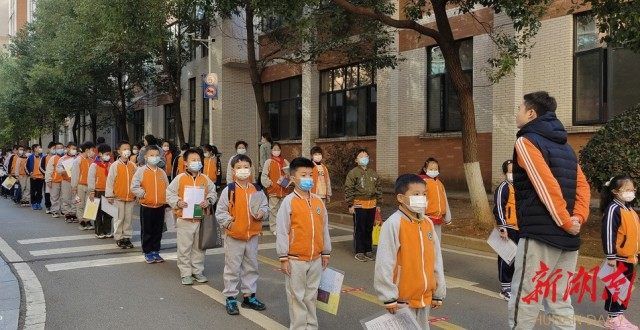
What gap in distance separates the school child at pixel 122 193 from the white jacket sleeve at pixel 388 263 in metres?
6.73

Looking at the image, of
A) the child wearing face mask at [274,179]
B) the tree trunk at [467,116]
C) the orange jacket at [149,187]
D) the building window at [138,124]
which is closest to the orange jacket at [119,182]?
the orange jacket at [149,187]

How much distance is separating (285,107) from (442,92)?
31.2ft

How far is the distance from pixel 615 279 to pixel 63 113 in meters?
29.0

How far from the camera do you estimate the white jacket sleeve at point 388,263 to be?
13.0 ft

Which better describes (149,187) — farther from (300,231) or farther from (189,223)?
(300,231)

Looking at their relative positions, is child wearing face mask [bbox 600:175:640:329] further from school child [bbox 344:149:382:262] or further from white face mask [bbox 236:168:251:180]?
school child [bbox 344:149:382:262]

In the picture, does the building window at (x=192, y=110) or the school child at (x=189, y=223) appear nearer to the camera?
the school child at (x=189, y=223)

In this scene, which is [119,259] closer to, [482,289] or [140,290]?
[140,290]

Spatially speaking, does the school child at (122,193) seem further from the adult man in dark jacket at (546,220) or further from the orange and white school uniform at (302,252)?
the adult man in dark jacket at (546,220)

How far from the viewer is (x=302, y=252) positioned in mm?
5230

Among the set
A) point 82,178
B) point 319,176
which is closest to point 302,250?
point 319,176

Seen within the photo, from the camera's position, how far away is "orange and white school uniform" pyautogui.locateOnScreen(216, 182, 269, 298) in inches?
247

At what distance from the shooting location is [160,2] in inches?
697

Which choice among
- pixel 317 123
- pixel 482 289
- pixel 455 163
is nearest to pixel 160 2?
pixel 317 123
